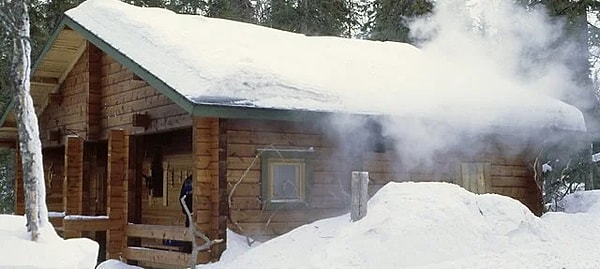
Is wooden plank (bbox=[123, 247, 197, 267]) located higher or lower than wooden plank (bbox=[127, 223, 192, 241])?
lower

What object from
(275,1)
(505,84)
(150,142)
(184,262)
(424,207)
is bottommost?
(184,262)

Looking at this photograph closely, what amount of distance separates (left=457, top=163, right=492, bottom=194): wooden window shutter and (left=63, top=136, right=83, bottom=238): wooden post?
7.33 metres

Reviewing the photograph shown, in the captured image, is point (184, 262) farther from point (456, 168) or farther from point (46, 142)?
point (46, 142)

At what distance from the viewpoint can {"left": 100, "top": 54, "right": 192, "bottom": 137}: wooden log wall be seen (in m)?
12.6

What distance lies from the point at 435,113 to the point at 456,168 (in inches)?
62.8

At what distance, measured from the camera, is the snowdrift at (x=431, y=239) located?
9320 millimetres

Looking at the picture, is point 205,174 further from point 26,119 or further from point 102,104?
point 102,104

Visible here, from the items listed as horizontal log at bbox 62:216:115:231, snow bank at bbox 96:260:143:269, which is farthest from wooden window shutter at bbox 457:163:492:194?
horizontal log at bbox 62:216:115:231

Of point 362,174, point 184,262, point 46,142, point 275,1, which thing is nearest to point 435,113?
point 362,174

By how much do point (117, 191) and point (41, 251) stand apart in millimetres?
6895

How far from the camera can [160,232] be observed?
1214 centimetres

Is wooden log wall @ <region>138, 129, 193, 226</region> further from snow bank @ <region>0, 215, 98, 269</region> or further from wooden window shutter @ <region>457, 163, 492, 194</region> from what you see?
snow bank @ <region>0, 215, 98, 269</region>

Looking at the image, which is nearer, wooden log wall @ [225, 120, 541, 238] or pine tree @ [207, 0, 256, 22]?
wooden log wall @ [225, 120, 541, 238]

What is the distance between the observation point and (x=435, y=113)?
1338 cm
